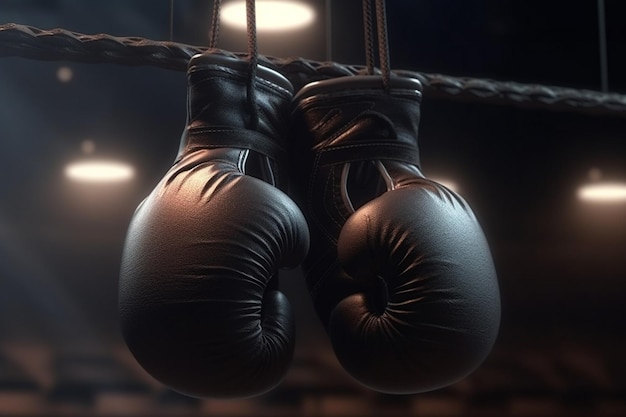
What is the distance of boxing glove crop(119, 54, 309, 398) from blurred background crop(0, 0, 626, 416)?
774mm

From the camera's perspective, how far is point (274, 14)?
1.81m

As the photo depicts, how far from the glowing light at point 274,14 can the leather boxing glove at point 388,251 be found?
0.74 m

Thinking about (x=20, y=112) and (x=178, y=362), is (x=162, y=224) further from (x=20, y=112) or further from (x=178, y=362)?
(x=20, y=112)

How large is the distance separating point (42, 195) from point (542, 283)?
1.24 meters

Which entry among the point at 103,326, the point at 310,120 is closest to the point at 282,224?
the point at 310,120

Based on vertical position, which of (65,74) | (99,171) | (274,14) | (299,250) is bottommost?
(299,250)

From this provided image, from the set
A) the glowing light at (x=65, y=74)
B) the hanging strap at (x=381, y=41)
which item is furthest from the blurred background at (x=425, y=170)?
the hanging strap at (x=381, y=41)

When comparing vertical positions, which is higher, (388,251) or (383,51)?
(383,51)

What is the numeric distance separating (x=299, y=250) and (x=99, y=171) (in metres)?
0.88

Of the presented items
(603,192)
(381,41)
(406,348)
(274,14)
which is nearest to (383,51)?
(381,41)

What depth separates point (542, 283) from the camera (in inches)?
77.4

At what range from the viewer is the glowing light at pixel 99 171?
1.66 m

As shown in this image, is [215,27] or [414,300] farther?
[215,27]

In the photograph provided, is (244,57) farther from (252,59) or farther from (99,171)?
(99,171)
